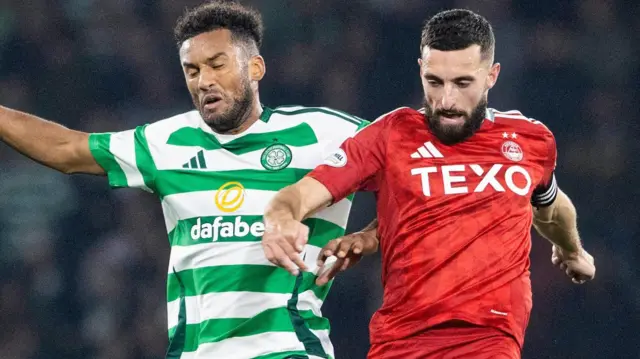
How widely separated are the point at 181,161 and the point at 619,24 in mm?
4485

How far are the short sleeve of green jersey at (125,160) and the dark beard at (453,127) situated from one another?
990mm

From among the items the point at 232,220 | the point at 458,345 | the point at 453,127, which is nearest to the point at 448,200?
the point at 453,127

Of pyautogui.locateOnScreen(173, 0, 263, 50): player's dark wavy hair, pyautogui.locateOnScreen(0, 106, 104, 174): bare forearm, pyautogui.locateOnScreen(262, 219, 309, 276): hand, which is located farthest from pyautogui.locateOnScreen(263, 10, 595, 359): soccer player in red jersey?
pyautogui.locateOnScreen(0, 106, 104, 174): bare forearm

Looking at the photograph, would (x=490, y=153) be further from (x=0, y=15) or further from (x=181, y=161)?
(x=0, y=15)

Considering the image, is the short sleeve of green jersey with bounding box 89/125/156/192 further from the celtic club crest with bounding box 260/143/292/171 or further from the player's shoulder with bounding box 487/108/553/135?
the player's shoulder with bounding box 487/108/553/135

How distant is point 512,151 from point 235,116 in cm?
94

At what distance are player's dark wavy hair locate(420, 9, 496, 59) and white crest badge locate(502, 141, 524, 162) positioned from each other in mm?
294

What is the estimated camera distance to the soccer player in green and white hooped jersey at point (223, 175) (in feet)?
11.1

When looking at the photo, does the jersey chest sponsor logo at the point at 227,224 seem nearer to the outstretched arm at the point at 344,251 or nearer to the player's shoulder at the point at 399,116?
the outstretched arm at the point at 344,251

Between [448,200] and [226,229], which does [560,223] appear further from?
[226,229]

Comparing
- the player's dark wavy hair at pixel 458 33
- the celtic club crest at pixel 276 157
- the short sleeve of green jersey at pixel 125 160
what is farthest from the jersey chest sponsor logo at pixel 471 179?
the short sleeve of green jersey at pixel 125 160

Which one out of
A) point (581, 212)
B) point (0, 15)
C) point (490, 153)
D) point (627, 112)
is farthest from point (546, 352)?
point (0, 15)

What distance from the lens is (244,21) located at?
12.1ft

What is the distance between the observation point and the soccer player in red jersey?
3.10m
